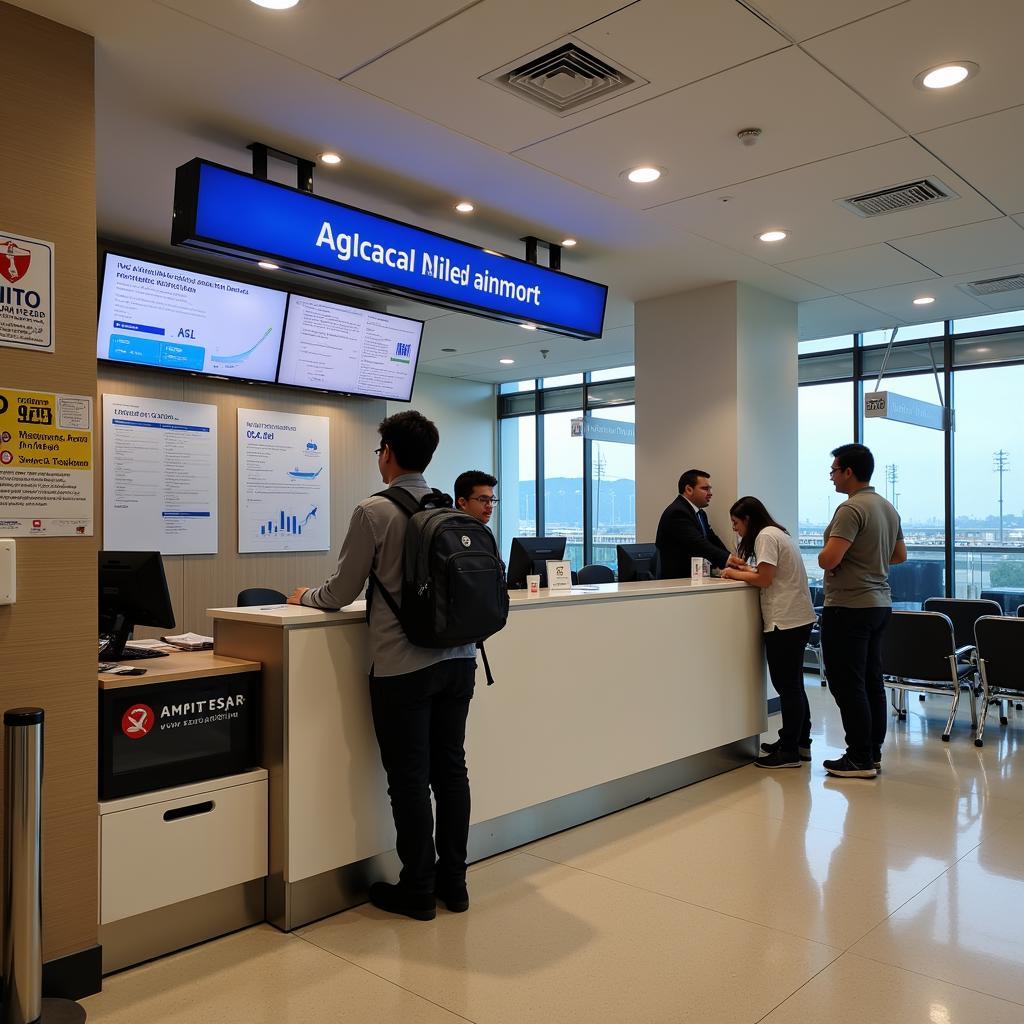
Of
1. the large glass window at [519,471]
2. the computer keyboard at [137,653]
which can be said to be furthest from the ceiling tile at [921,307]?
the computer keyboard at [137,653]

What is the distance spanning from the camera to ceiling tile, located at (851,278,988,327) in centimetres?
610

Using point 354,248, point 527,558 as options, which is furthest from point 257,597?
point 354,248

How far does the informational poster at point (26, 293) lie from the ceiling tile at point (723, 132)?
212 centimetres

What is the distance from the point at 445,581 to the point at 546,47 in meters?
1.83

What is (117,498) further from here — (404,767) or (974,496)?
(974,496)

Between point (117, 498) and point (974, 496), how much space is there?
6.66m

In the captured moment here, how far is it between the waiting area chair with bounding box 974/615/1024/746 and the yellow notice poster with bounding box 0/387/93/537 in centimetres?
498

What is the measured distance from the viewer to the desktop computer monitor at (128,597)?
296 centimetres

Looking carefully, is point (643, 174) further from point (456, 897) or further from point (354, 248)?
point (456, 897)

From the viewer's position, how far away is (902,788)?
440 cm

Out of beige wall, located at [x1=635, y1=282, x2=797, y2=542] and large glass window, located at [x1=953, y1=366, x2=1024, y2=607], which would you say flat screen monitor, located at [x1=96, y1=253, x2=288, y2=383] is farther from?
large glass window, located at [x1=953, y1=366, x2=1024, y2=607]

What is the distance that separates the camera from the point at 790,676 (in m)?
4.76

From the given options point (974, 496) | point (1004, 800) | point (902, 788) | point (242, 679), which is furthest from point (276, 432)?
point (974, 496)

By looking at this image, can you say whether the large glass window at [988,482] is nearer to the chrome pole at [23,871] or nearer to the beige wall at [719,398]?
the beige wall at [719,398]
